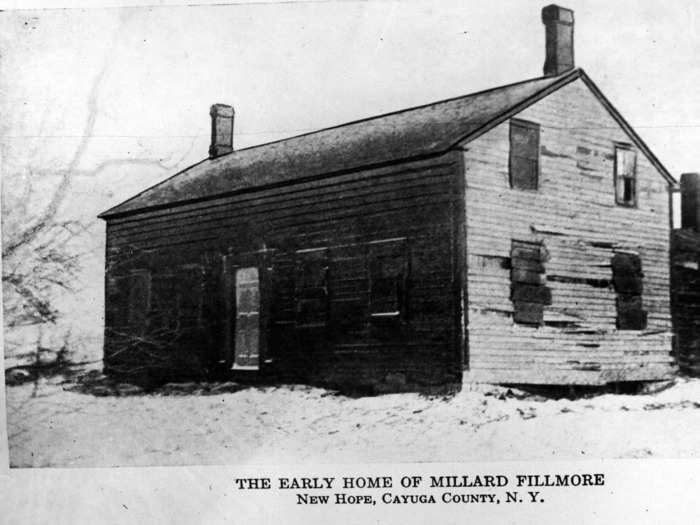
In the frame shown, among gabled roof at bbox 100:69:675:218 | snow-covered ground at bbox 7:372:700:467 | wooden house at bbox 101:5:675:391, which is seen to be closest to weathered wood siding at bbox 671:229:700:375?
wooden house at bbox 101:5:675:391

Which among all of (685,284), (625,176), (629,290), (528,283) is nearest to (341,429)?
(528,283)

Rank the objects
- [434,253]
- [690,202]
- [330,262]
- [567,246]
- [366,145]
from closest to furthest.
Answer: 1. [434,253]
2. [567,246]
3. [366,145]
4. [330,262]
5. [690,202]

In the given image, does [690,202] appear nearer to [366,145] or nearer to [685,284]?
[685,284]

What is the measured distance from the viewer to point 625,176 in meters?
13.9

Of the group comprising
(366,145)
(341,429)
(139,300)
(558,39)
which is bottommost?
(341,429)

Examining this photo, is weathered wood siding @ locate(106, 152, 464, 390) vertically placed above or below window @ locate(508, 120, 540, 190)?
below

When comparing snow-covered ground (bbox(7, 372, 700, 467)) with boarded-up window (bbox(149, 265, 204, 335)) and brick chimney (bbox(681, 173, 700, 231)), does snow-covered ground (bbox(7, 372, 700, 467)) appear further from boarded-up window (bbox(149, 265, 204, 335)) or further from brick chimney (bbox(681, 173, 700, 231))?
boarded-up window (bbox(149, 265, 204, 335))

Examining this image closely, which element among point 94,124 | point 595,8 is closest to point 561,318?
point 595,8

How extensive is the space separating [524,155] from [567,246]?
1.26m

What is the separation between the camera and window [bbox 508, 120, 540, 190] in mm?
13156

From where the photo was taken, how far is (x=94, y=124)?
1184 cm

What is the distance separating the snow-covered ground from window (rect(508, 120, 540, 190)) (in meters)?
2.77

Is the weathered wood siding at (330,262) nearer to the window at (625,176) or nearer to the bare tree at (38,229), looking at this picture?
the bare tree at (38,229)

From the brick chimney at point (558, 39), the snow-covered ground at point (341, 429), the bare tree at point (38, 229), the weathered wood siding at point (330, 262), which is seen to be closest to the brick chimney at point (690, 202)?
the brick chimney at point (558, 39)
